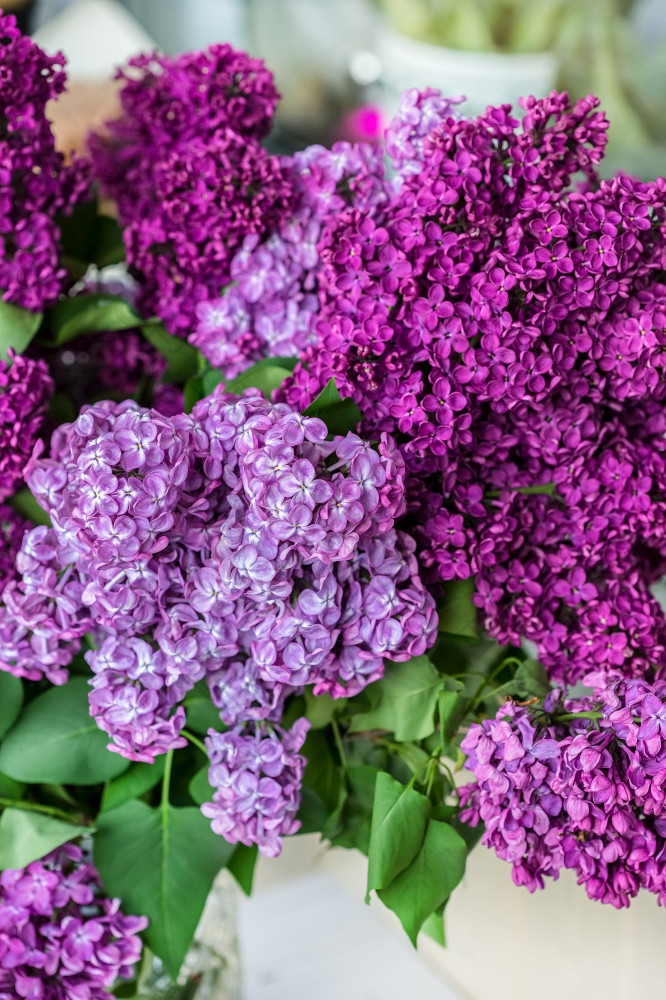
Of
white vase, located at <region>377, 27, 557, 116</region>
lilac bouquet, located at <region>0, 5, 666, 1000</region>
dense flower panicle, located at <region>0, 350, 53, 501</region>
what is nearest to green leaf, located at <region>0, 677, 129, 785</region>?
lilac bouquet, located at <region>0, 5, 666, 1000</region>

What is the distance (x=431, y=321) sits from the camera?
1.40 ft

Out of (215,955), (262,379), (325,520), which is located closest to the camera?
(325,520)

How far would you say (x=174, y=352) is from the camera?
0.54 meters

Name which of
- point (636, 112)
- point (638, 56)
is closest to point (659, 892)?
point (636, 112)

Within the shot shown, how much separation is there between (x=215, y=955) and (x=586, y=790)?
0.41 m

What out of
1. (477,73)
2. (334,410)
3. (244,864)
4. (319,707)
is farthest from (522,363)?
(477,73)

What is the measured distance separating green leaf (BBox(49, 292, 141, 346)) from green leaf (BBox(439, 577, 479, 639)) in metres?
0.20

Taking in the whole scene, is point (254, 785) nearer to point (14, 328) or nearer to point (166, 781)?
point (166, 781)

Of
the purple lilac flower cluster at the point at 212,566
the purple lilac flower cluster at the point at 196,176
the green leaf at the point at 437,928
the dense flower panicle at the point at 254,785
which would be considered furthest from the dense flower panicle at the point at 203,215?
the green leaf at the point at 437,928

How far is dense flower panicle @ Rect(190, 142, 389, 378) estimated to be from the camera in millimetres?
498

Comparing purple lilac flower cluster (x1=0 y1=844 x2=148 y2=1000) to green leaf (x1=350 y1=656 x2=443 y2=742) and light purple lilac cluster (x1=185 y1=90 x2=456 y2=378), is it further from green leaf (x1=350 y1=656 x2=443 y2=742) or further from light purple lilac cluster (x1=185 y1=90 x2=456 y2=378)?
light purple lilac cluster (x1=185 y1=90 x2=456 y2=378)

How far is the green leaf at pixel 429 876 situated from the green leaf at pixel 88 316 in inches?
10.9

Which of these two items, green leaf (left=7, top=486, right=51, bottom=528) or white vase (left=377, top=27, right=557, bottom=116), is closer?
green leaf (left=7, top=486, right=51, bottom=528)

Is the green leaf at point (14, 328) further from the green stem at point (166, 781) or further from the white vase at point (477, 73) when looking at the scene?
the white vase at point (477, 73)
